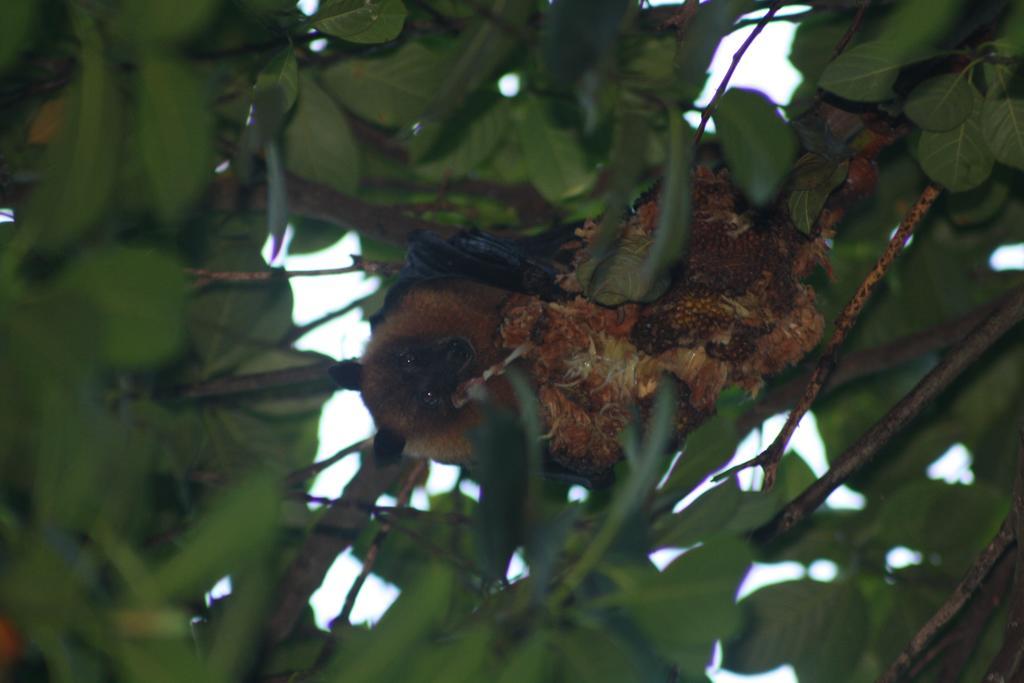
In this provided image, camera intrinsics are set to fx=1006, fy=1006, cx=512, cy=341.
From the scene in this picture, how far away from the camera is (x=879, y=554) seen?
3.89 m

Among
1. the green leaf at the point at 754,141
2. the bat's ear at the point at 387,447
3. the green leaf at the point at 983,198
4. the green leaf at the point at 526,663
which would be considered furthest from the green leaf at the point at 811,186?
the green leaf at the point at 526,663

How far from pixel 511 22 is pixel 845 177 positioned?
71.8 inches

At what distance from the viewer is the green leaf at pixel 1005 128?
293 centimetres

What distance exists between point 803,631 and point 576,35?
97.7 inches

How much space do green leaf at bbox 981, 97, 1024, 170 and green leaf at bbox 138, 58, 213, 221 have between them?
7.81 ft

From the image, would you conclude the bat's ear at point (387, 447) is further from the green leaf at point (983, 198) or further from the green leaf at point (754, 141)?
the green leaf at point (754, 141)

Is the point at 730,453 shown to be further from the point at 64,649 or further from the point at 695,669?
the point at 64,649

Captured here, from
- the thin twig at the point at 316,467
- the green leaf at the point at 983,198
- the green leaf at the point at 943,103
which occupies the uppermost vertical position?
the green leaf at the point at 983,198

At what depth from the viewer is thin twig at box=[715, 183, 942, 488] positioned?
296 centimetres

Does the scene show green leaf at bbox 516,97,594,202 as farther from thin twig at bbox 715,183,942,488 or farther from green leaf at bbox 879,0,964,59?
green leaf at bbox 879,0,964,59

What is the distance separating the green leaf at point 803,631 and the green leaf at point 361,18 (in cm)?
216

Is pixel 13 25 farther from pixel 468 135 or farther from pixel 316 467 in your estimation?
pixel 468 135

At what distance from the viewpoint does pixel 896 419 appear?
3.06 metres

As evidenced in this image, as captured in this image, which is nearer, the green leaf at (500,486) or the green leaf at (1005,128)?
the green leaf at (500,486)
